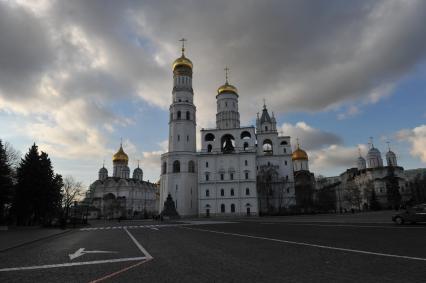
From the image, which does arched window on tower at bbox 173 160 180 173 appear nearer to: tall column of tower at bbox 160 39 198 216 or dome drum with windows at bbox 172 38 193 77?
tall column of tower at bbox 160 39 198 216

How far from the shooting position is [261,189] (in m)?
70.2

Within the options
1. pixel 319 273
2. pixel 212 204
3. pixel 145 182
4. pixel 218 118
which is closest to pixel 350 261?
pixel 319 273

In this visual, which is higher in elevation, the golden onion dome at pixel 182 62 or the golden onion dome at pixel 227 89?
the golden onion dome at pixel 182 62

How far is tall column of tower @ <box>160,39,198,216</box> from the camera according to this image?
68.4 meters

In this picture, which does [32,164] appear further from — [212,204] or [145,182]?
[145,182]

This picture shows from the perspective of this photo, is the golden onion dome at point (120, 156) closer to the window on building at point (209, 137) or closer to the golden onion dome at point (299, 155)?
the window on building at point (209, 137)

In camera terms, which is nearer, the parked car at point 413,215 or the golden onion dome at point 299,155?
the parked car at point 413,215


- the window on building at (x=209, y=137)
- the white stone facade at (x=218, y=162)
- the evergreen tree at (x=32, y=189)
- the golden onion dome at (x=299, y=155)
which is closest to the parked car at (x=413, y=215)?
the evergreen tree at (x=32, y=189)

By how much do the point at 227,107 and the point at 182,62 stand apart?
1543cm

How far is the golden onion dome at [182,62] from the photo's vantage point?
7438cm

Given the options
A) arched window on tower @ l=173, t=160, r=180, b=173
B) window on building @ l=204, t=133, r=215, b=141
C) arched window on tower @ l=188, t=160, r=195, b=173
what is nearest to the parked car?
arched window on tower @ l=188, t=160, r=195, b=173

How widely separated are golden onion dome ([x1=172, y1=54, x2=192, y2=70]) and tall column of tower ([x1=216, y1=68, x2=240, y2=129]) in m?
10.4

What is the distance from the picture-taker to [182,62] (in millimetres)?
74562

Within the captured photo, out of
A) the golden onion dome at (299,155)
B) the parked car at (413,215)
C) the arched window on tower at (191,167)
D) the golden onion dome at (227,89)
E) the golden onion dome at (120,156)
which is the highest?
the golden onion dome at (227,89)
